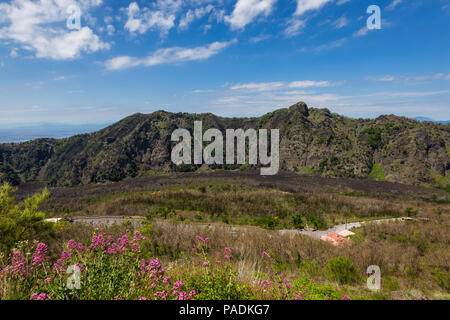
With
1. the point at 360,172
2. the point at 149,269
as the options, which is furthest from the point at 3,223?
the point at 360,172

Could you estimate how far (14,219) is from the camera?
31.4ft

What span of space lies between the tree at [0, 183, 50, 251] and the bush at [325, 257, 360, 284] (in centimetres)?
1440

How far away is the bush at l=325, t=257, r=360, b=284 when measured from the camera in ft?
31.5

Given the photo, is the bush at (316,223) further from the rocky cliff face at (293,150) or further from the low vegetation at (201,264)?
the rocky cliff face at (293,150)

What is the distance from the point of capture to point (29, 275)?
4.27 meters

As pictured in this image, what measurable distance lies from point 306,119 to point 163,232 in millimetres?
Result: 129916

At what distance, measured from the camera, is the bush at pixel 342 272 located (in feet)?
31.5

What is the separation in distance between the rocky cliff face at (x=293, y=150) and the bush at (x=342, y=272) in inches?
3642

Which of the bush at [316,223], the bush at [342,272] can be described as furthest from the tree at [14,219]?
the bush at [316,223]

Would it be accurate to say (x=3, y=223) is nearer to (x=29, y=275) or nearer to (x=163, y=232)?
(x=29, y=275)

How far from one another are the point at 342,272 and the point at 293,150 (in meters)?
112

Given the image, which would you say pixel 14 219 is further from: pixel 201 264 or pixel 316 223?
pixel 316 223

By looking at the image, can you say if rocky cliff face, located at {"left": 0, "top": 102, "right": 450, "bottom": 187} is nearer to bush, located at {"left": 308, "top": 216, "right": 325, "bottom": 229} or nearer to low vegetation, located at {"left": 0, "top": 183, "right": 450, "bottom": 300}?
bush, located at {"left": 308, "top": 216, "right": 325, "bottom": 229}
